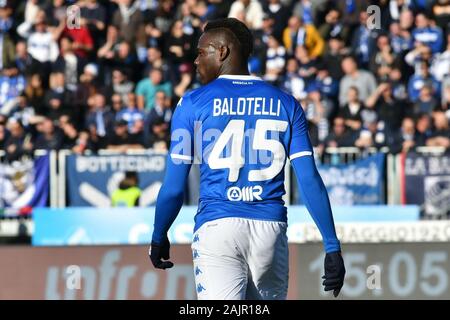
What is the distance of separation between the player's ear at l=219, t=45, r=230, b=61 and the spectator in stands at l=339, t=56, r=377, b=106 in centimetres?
1293

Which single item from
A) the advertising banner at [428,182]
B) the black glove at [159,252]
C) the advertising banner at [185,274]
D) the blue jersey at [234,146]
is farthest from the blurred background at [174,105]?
the blue jersey at [234,146]

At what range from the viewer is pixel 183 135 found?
243 inches

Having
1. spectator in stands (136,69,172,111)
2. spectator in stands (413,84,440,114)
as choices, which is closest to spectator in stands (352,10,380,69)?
spectator in stands (413,84,440,114)

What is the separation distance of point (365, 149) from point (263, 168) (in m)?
11.7

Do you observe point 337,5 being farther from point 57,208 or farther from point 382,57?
point 57,208

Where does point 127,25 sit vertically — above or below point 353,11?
below

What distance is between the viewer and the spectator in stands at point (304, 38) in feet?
65.9

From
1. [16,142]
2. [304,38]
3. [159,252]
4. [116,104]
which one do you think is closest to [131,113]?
[116,104]

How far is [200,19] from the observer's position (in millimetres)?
20625

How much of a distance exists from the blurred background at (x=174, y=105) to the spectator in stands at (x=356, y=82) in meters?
0.02

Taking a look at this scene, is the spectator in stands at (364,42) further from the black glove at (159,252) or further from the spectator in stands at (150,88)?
the black glove at (159,252)

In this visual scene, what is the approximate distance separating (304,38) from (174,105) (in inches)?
108

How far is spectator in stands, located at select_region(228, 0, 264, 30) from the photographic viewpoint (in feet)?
66.6

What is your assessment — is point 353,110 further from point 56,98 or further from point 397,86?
point 56,98
